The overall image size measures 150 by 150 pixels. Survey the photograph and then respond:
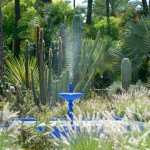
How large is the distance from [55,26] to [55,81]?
1393cm

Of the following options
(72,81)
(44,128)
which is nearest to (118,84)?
(72,81)

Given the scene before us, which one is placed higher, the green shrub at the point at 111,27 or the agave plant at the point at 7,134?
the green shrub at the point at 111,27

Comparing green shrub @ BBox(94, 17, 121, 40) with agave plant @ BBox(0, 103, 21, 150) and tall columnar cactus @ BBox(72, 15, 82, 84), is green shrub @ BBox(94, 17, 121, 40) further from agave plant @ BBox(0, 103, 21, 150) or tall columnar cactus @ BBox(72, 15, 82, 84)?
agave plant @ BBox(0, 103, 21, 150)

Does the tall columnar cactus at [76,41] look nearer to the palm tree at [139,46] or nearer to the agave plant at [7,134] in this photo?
the palm tree at [139,46]

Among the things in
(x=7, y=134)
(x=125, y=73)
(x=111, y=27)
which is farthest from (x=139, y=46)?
(x=111, y=27)

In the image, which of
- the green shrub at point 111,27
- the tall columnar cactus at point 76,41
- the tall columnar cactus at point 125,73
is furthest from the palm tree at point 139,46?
Result: the green shrub at point 111,27

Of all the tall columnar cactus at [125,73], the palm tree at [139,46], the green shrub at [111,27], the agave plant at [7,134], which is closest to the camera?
the agave plant at [7,134]

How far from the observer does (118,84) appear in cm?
1537

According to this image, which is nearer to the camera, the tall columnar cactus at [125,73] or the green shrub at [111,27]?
the tall columnar cactus at [125,73]

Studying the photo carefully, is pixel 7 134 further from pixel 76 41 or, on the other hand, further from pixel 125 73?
pixel 76 41

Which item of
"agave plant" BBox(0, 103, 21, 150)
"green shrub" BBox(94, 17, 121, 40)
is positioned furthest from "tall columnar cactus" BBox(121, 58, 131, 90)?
"green shrub" BBox(94, 17, 121, 40)

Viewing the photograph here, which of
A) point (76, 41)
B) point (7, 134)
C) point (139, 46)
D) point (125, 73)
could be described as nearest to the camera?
point (7, 134)

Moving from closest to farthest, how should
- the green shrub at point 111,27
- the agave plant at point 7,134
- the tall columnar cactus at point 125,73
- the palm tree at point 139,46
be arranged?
the agave plant at point 7,134, the tall columnar cactus at point 125,73, the palm tree at point 139,46, the green shrub at point 111,27

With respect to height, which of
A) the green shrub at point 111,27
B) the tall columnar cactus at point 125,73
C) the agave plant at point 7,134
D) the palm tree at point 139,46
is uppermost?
the green shrub at point 111,27
